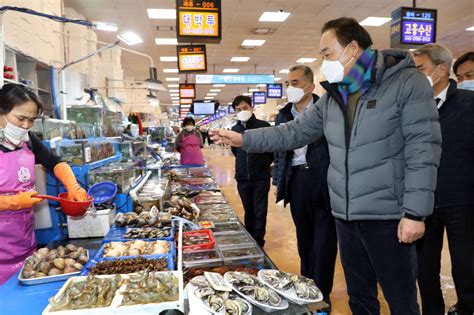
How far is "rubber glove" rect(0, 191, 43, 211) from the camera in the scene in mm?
2035

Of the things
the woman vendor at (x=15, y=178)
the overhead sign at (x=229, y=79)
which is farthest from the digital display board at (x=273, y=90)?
the woman vendor at (x=15, y=178)

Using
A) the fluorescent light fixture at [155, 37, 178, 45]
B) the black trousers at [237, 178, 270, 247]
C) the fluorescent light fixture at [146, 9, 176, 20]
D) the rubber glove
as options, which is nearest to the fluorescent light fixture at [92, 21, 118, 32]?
the rubber glove

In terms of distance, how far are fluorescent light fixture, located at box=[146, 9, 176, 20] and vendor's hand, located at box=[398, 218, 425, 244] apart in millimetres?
7551

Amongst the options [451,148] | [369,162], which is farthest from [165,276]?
[451,148]

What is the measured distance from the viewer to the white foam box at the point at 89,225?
2365mm

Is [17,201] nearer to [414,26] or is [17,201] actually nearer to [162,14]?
[414,26]

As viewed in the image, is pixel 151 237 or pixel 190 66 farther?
pixel 190 66

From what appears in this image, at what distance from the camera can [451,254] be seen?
237 cm

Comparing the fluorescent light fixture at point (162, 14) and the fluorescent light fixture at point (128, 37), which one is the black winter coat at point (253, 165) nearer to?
the fluorescent light fixture at point (128, 37)

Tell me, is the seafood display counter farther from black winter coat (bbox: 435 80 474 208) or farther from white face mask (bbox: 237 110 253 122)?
white face mask (bbox: 237 110 253 122)

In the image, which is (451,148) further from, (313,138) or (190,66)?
(190,66)

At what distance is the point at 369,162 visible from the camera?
1703mm

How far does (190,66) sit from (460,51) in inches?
397

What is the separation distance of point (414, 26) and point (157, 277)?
6590 millimetres
